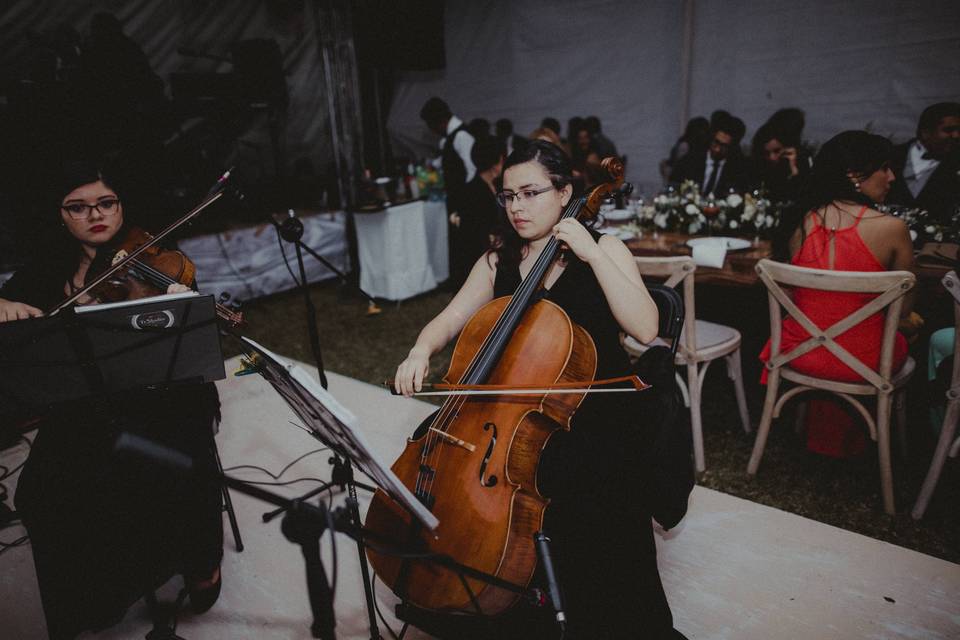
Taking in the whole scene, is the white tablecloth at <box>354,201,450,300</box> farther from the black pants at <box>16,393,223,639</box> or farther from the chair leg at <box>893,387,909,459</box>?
the chair leg at <box>893,387,909,459</box>

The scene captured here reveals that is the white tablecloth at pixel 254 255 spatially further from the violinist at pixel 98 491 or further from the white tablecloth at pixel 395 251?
the violinist at pixel 98 491

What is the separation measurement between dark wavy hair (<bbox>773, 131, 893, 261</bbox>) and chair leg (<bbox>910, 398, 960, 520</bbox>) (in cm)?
81

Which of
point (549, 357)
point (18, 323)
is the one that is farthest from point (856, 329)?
point (18, 323)

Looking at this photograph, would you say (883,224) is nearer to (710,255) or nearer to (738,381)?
(710,255)

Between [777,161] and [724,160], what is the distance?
1.47 ft

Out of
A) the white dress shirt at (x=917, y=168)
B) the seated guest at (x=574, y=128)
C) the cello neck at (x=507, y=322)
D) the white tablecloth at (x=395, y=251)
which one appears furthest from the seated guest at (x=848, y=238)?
the seated guest at (x=574, y=128)

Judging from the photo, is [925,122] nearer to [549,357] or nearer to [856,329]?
[856,329]

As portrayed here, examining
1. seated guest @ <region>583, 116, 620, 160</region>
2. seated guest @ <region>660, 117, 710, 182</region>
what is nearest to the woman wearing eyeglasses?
seated guest @ <region>660, 117, 710, 182</region>

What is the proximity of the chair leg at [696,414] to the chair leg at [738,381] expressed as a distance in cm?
26

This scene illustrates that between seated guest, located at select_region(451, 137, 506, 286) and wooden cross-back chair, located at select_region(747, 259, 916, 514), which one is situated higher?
seated guest, located at select_region(451, 137, 506, 286)

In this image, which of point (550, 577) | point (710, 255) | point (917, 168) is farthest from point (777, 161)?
point (550, 577)

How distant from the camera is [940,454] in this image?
195 cm

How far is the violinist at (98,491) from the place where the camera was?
148cm

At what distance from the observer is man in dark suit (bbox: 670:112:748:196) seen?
418cm
